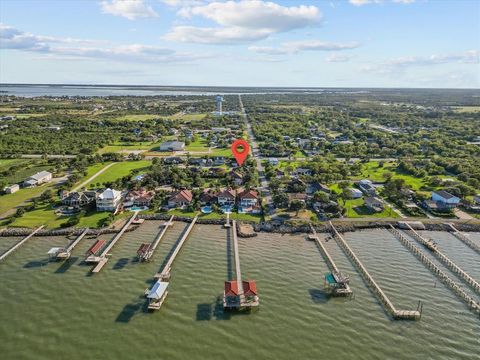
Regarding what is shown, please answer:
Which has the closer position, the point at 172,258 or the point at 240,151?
the point at 172,258

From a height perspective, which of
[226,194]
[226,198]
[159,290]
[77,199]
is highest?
[226,194]

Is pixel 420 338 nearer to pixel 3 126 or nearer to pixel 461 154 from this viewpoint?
pixel 461 154

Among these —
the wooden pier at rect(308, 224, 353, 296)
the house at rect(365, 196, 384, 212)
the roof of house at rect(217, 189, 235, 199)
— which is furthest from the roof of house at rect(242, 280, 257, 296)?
the house at rect(365, 196, 384, 212)

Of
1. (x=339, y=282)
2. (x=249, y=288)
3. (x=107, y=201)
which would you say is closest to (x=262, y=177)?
(x=107, y=201)

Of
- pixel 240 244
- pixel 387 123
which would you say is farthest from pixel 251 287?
pixel 387 123

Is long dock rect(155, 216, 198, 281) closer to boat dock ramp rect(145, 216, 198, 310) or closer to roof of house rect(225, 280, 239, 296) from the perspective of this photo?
boat dock ramp rect(145, 216, 198, 310)

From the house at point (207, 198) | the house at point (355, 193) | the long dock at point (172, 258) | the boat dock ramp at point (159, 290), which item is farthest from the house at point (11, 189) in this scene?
the house at point (355, 193)

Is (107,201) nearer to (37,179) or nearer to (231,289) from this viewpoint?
(37,179)
